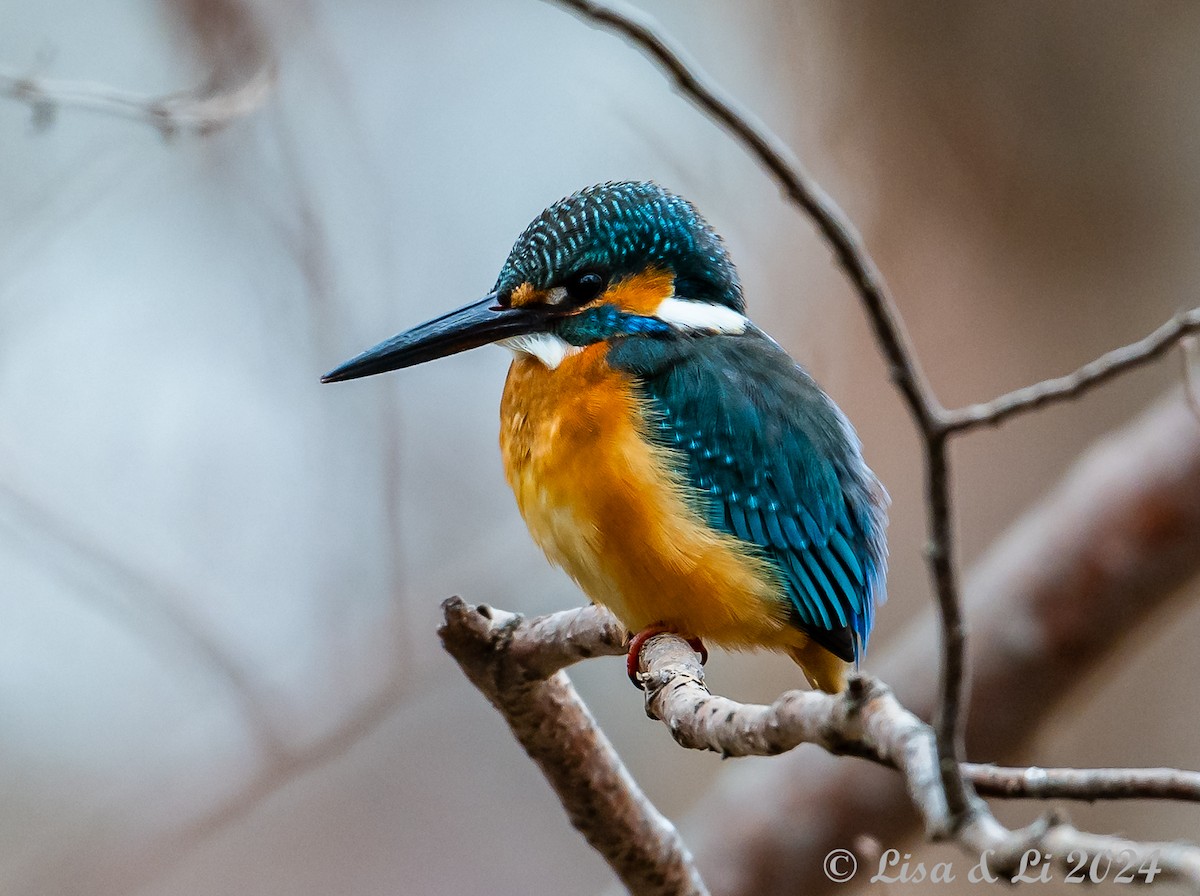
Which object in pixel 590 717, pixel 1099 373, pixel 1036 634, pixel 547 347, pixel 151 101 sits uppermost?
pixel 151 101

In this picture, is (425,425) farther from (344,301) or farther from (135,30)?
(135,30)

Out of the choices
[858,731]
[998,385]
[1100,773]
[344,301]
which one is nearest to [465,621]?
[858,731]

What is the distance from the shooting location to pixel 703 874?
123 inches

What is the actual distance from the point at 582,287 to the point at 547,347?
0.11 m

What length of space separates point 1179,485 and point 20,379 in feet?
10.4

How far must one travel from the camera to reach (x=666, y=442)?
6.27 ft

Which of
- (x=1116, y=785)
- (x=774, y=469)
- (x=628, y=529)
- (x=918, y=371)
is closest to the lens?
(x=1116, y=785)

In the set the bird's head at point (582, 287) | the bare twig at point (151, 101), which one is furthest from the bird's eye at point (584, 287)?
the bare twig at point (151, 101)

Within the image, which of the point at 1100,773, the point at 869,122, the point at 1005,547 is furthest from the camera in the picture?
the point at 869,122

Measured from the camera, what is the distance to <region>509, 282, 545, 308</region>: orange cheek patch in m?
2.00

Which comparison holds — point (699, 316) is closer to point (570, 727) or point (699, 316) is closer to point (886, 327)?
point (570, 727)

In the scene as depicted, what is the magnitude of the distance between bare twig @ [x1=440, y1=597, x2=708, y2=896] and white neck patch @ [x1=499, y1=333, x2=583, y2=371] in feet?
1.37

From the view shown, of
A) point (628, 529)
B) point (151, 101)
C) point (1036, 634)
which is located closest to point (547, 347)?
point (628, 529)

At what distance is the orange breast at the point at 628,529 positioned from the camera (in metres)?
1.85
